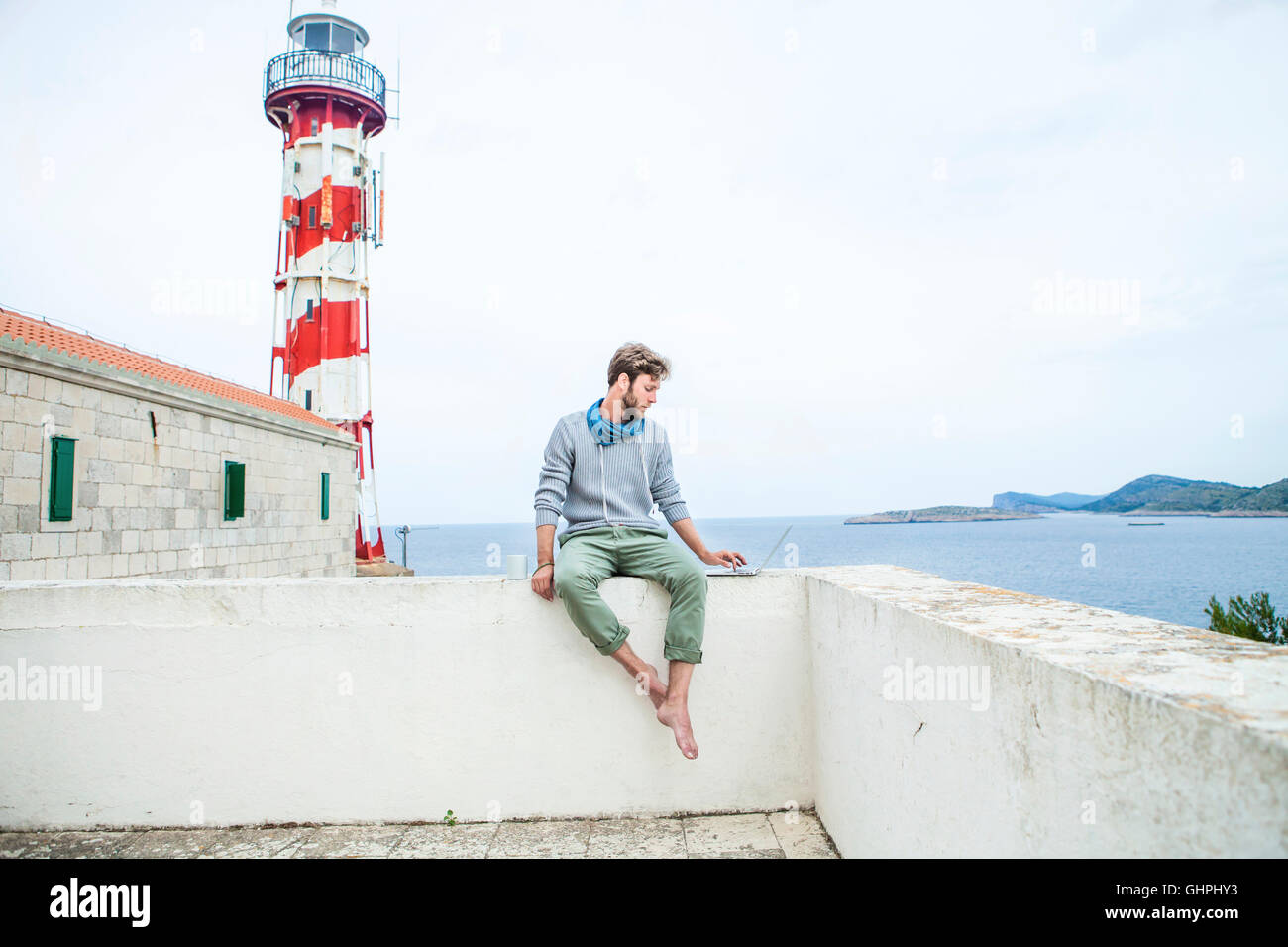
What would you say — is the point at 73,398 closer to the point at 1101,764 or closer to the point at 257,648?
the point at 257,648

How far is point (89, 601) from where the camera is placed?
114 inches

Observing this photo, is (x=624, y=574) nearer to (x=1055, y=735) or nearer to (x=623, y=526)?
(x=623, y=526)

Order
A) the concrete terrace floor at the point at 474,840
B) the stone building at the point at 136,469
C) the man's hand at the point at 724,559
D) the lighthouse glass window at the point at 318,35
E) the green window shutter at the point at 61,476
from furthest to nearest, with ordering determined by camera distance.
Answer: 1. the lighthouse glass window at the point at 318,35
2. the green window shutter at the point at 61,476
3. the stone building at the point at 136,469
4. the man's hand at the point at 724,559
5. the concrete terrace floor at the point at 474,840

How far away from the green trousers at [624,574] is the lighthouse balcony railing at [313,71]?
1904cm

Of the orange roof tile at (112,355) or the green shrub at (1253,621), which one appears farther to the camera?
the green shrub at (1253,621)

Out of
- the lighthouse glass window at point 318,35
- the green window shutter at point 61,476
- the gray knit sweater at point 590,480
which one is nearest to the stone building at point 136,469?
the green window shutter at point 61,476

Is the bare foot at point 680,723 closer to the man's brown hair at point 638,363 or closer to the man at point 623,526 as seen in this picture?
the man at point 623,526

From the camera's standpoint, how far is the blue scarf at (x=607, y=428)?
3.02 m

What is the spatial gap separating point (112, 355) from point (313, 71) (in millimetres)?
12863

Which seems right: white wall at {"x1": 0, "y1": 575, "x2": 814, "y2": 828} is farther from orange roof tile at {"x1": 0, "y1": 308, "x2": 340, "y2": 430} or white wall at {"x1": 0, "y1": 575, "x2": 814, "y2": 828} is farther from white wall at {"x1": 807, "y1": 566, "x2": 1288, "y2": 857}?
orange roof tile at {"x1": 0, "y1": 308, "x2": 340, "y2": 430}

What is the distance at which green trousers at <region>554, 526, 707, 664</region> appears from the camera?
2766 millimetres

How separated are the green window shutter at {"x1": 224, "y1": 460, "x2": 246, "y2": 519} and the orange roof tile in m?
0.82
